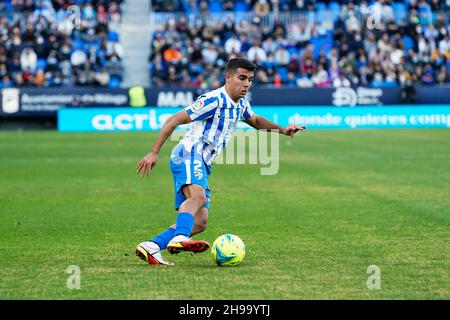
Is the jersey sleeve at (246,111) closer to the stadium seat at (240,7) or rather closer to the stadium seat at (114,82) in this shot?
the stadium seat at (114,82)

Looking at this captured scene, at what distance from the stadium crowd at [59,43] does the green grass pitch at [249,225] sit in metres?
12.5

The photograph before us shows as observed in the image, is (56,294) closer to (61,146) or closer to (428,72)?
(61,146)

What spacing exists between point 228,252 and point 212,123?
1.20 metres

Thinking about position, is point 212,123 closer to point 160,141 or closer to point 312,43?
point 160,141

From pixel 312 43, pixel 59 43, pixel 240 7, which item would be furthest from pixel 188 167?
pixel 240 7

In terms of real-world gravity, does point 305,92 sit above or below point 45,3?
below

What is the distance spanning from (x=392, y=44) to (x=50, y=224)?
28783mm

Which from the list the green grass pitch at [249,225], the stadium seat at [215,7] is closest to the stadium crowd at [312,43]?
the stadium seat at [215,7]

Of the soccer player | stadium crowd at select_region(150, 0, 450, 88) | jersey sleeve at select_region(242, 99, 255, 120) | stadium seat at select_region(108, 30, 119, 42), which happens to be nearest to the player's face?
the soccer player

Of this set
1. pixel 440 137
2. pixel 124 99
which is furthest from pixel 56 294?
pixel 124 99

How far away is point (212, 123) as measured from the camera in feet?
28.4

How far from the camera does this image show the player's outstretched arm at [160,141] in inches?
321

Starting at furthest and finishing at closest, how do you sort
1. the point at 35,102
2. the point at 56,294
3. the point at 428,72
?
the point at 428,72
the point at 35,102
the point at 56,294
